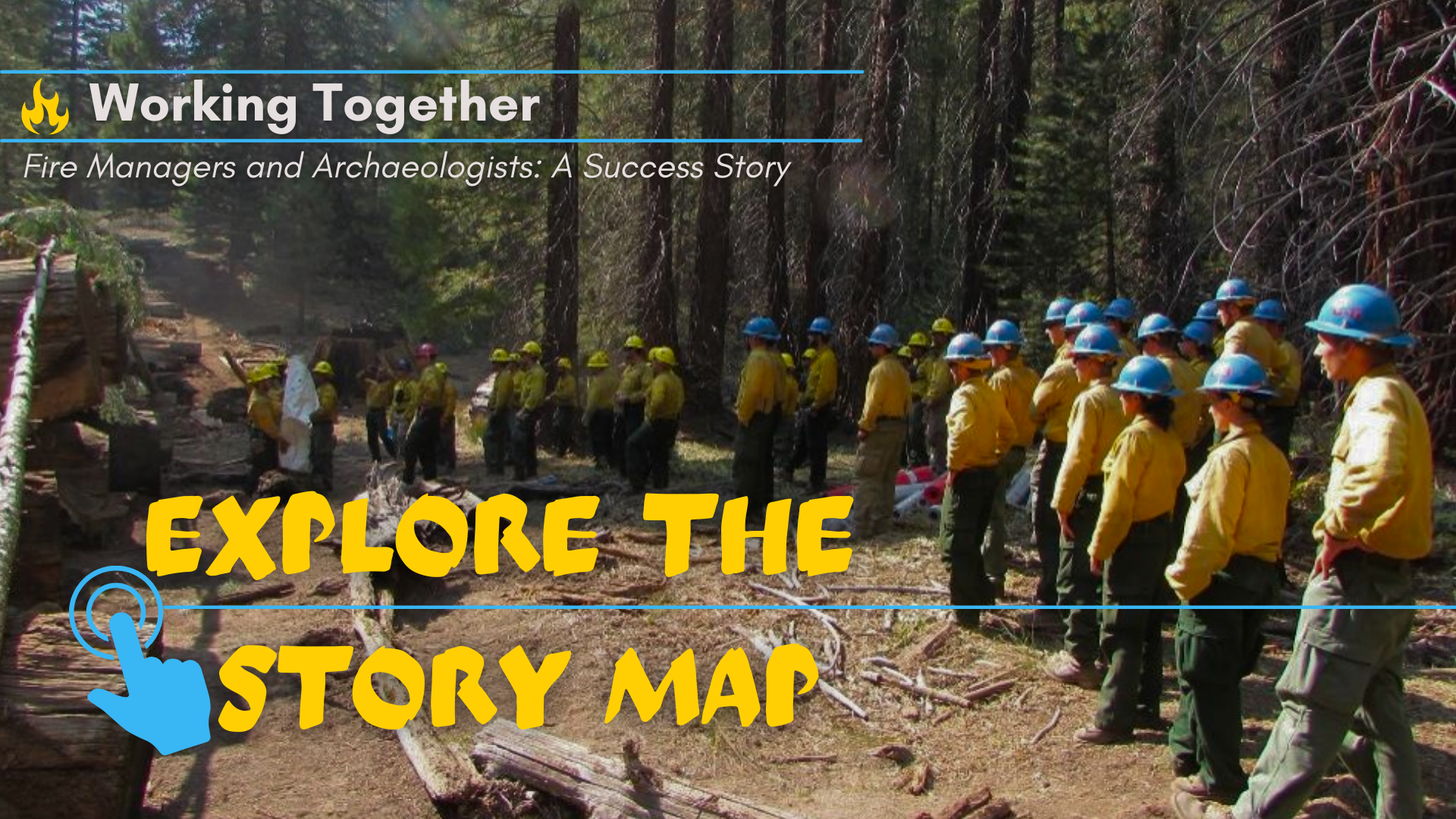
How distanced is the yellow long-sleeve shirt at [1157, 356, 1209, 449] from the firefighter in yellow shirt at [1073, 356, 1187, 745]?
2.18 metres

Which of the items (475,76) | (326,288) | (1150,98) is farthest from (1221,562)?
(326,288)

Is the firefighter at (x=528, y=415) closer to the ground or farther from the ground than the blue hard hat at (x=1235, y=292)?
closer to the ground

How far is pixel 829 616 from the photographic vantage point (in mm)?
8617

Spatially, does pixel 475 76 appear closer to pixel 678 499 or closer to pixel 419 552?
pixel 678 499

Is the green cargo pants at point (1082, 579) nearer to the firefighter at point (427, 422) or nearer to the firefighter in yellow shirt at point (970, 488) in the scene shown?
the firefighter in yellow shirt at point (970, 488)

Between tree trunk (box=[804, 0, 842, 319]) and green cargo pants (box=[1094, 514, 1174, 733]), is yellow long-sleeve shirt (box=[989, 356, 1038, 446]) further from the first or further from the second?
tree trunk (box=[804, 0, 842, 319])

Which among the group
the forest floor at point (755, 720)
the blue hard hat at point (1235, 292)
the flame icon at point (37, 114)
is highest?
the flame icon at point (37, 114)

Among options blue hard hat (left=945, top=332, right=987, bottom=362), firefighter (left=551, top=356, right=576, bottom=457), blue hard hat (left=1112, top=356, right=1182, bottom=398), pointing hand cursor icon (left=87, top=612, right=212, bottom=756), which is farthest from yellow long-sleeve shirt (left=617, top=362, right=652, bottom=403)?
blue hard hat (left=1112, top=356, right=1182, bottom=398)

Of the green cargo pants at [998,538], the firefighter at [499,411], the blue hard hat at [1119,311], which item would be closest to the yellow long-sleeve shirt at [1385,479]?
the green cargo pants at [998,538]

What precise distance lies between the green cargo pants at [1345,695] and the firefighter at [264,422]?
12.1 metres

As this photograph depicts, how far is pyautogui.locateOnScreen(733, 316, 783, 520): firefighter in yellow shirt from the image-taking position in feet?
38.6

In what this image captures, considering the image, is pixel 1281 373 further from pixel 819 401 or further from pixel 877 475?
pixel 819 401

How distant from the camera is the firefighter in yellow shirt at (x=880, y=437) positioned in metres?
10.8

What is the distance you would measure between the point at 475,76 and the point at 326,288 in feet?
73.1
